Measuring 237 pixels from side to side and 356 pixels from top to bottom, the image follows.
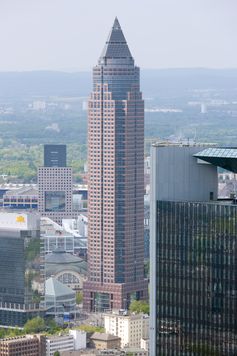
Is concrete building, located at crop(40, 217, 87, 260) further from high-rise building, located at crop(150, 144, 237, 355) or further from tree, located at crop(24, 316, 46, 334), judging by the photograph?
high-rise building, located at crop(150, 144, 237, 355)

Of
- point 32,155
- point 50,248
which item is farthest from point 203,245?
point 32,155

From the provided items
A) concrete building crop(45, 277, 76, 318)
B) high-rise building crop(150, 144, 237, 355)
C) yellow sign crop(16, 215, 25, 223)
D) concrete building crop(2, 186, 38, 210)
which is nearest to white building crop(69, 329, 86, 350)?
concrete building crop(45, 277, 76, 318)

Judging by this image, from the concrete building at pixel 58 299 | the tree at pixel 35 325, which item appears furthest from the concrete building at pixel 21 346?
the concrete building at pixel 58 299

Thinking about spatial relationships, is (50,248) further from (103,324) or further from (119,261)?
(103,324)

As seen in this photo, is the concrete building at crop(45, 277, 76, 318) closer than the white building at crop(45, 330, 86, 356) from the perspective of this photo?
No

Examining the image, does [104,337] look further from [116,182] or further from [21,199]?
[21,199]

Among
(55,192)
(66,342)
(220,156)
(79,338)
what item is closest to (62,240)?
(55,192)
